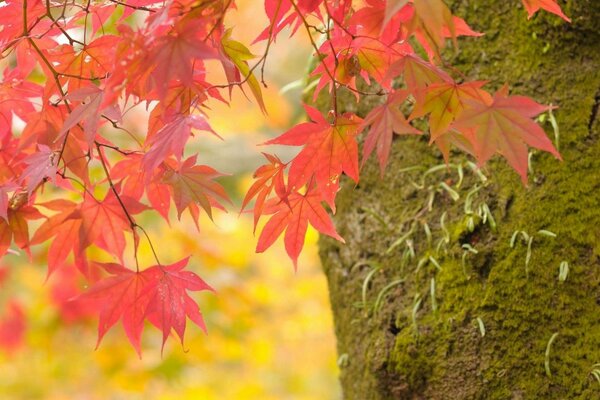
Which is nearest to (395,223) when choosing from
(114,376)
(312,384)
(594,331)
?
(594,331)

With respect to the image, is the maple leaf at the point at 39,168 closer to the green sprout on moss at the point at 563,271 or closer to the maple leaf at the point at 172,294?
the maple leaf at the point at 172,294

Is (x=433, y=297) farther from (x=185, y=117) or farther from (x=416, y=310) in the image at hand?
(x=185, y=117)

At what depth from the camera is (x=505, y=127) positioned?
0.77 meters

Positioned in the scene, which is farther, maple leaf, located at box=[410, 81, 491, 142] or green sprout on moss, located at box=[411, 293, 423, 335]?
green sprout on moss, located at box=[411, 293, 423, 335]

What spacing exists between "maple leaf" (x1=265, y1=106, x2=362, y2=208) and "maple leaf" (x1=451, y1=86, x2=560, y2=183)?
0.53 ft

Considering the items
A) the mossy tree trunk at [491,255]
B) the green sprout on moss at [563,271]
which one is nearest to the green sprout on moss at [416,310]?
the mossy tree trunk at [491,255]

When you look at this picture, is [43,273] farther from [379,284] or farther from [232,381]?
[379,284]

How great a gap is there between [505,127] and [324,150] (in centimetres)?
24

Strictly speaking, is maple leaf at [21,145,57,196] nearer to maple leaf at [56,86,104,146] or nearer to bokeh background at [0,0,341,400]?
maple leaf at [56,86,104,146]

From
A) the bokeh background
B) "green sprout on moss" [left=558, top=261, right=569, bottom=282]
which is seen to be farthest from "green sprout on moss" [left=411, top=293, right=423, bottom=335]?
the bokeh background

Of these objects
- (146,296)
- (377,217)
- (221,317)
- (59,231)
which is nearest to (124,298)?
(146,296)

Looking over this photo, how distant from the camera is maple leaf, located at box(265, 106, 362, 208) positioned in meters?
0.89

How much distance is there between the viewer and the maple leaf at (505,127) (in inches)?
30.1

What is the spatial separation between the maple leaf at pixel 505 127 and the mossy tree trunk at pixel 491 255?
37 cm
